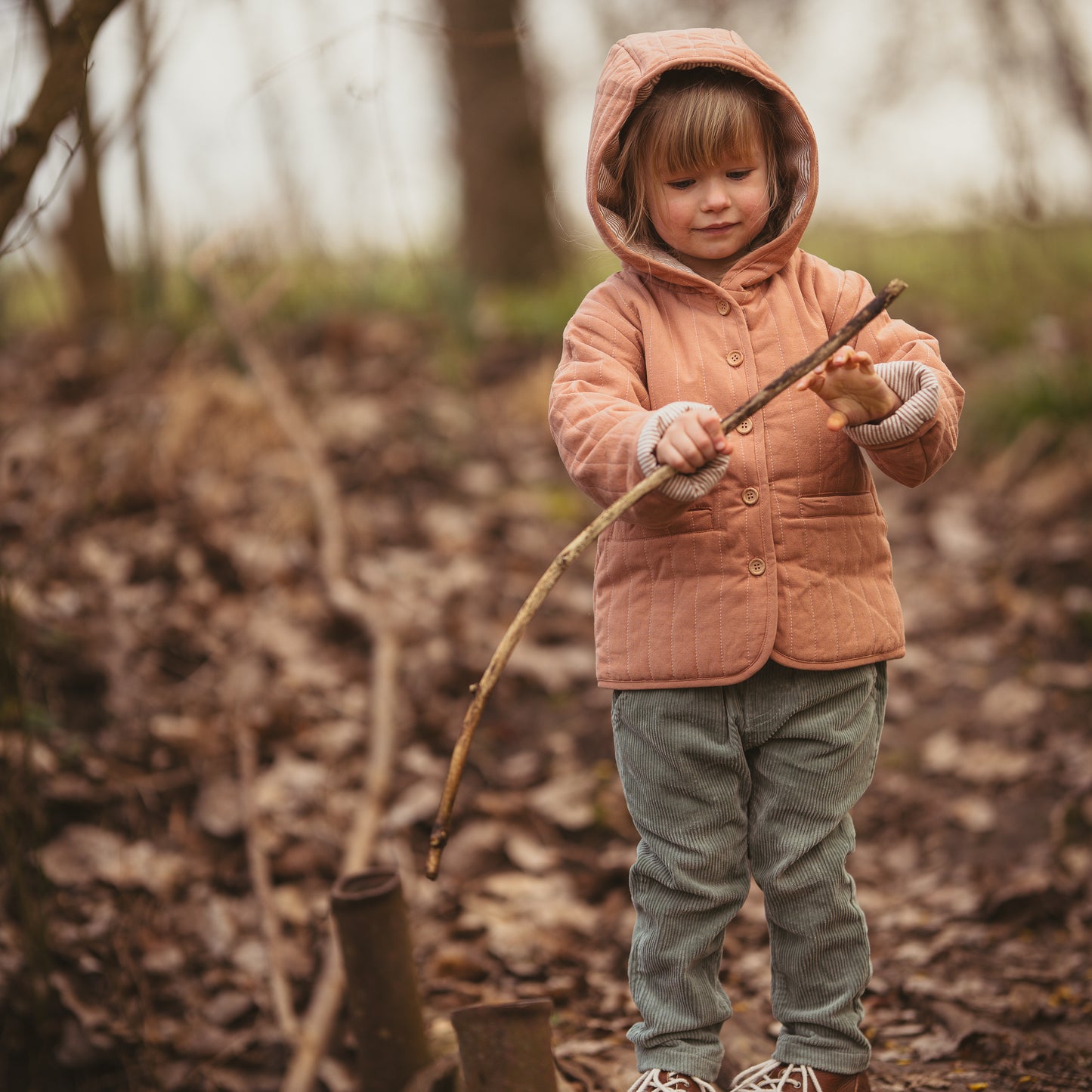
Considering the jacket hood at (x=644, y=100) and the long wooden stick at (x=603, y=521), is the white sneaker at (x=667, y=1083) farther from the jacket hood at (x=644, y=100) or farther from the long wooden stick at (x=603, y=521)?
the jacket hood at (x=644, y=100)

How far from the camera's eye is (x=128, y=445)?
492cm

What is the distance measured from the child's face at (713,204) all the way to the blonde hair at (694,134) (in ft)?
0.06

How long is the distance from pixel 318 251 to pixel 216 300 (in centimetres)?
177

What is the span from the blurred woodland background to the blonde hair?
0.46 ft

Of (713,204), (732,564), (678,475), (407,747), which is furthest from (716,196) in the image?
(407,747)

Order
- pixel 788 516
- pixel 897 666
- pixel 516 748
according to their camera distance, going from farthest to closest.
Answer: pixel 897 666 < pixel 516 748 < pixel 788 516

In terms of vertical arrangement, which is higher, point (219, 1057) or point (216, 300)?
point (216, 300)

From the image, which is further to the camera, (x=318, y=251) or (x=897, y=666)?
(x=318, y=251)

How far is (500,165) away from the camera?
8023 mm

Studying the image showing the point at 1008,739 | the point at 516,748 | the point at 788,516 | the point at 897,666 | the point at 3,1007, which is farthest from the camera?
the point at 897,666

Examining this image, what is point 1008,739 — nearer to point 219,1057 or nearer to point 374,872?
point 374,872

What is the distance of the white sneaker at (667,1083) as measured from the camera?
5.98 ft

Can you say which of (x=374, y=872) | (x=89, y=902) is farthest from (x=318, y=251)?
(x=374, y=872)

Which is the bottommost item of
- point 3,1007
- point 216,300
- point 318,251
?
point 3,1007
